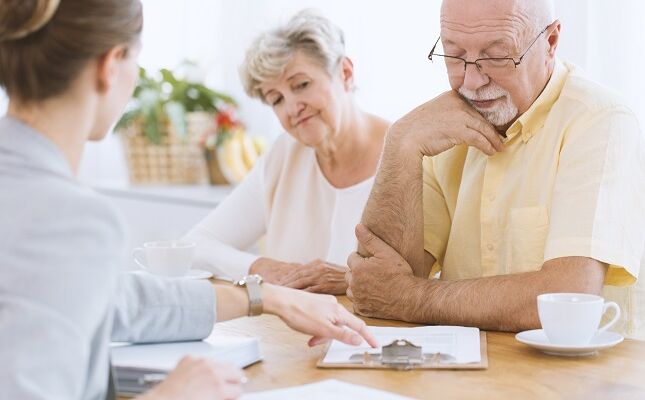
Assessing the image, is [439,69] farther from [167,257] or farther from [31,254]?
[31,254]

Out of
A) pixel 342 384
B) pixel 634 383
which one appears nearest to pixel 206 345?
pixel 342 384

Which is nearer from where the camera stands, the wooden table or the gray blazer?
the gray blazer

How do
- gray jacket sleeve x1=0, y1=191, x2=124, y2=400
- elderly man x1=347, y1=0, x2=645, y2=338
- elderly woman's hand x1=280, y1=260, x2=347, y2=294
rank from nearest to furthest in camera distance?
gray jacket sleeve x1=0, y1=191, x2=124, y2=400, elderly man x1=347, y1=0, x2=645, y2=338, elderly woman's hand x1=280, y1=260, x2=347, y2=294

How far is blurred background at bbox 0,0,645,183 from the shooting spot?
2621mm

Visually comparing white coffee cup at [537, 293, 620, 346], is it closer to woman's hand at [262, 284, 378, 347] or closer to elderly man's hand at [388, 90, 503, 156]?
woman's hand at [262, 284, 378, 347]

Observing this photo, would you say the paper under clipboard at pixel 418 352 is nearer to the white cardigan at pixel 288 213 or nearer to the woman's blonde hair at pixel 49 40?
the woman's blonde hair at pixel 49 40

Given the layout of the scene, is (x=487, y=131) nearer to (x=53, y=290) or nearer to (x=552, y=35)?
(x=552, y=35)

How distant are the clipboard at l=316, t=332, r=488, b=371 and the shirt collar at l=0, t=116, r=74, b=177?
526 mm

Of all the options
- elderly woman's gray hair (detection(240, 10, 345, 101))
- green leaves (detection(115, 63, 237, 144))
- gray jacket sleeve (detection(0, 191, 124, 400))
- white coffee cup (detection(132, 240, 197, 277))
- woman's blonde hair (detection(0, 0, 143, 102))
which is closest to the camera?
gray jacket sleeve (detection(0, 191, 124, 400))

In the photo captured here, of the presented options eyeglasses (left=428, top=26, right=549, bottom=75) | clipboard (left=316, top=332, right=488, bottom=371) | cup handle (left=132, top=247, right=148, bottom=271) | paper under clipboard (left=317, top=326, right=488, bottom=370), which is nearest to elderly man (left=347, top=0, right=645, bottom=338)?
eyeglasses (left=428, top=26, right=549, bottom=75)

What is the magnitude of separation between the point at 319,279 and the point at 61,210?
1.20 metres

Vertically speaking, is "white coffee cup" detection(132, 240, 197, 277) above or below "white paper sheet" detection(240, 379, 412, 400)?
above


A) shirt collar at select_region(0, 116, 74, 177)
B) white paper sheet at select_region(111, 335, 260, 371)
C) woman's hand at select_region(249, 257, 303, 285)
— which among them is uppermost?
shirt collar at select_region(0, 116, 74, 177)

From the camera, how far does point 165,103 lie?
4152mm
